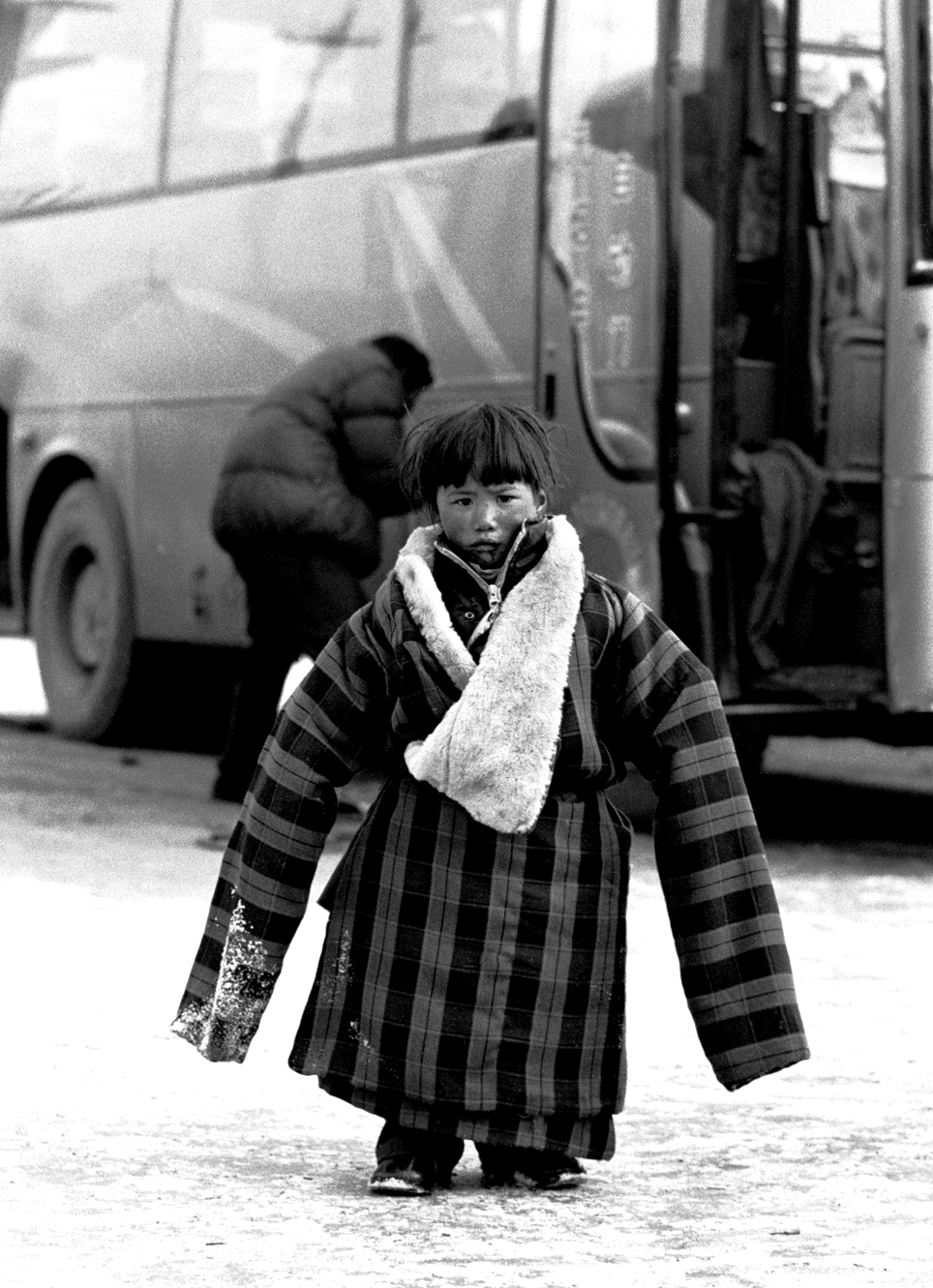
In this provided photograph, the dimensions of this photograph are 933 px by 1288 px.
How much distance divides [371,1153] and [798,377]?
523cm

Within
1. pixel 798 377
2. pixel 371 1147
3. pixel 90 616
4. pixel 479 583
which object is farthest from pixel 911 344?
pixel 90 616

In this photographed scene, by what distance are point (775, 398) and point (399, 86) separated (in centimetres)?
214

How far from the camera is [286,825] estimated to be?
14.6ft

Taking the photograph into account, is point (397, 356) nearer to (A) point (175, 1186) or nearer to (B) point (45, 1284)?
(A) point (175, 1186)

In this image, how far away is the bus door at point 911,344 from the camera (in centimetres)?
880

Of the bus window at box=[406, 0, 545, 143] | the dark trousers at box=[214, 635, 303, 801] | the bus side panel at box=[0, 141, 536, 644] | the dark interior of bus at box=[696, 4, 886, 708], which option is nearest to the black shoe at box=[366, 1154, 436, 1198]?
the dark interior of bus at box=[696, 4, 886, 708]

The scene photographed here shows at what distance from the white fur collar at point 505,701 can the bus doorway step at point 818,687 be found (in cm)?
489

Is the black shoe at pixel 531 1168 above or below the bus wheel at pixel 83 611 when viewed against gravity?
below

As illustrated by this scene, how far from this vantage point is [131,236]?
41.3ft

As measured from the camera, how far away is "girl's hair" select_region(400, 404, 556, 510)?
171 inches

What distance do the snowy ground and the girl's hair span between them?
1097 millimetres

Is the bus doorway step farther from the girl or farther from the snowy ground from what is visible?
the girl

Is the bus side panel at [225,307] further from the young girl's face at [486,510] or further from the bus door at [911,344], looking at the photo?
the young girl's face at [486,510]

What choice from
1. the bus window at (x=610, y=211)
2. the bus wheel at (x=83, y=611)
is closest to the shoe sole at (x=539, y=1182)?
the bus window at (x=610, y=211)
